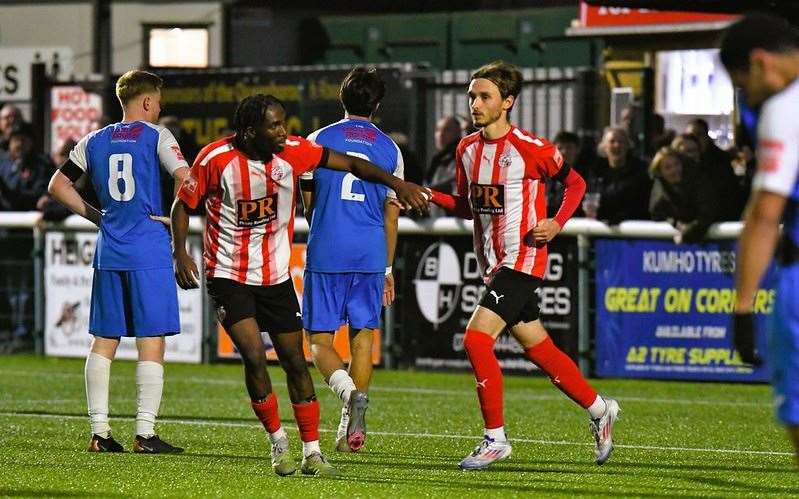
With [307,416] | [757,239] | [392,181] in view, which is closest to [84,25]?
[307,416]

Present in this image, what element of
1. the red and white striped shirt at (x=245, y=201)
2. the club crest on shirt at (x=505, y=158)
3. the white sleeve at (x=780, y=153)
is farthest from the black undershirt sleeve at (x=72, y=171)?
the white sleeve at (x=780, y=153)

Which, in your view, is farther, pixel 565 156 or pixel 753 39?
pixel 565 156

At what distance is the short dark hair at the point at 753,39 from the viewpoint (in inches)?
251

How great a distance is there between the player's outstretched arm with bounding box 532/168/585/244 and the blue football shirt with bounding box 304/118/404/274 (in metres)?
1.12

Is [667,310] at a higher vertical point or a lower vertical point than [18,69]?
lower

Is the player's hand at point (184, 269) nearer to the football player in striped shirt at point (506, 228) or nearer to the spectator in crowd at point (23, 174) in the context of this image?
the football player in striped shirt at point (506, 228)

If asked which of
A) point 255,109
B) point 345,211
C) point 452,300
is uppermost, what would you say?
point 255,109

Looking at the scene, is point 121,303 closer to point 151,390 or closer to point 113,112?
point 151,390

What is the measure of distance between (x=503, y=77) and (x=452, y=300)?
22.9 feet

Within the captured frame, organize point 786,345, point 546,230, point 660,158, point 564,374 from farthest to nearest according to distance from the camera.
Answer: point 660,158
point 564,374
point 546,230
point 786,345

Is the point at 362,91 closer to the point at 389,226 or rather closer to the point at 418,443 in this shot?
the point at 389,226

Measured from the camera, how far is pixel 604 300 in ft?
53.1

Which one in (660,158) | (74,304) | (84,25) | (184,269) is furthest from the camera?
(84,25)

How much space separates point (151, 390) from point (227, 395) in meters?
4.26
